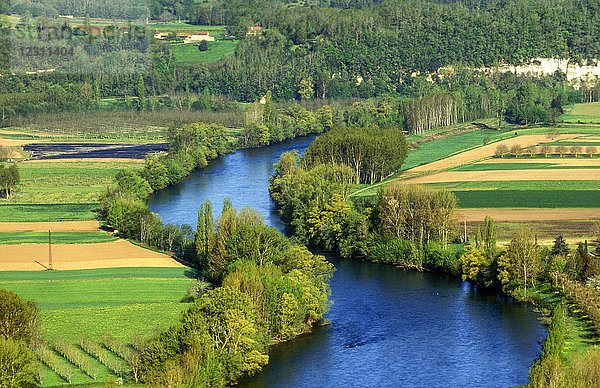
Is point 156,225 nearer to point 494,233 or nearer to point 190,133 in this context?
point 494,233

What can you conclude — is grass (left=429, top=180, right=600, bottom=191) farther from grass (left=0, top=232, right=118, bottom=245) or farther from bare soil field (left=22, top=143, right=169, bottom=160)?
bare soil field (left=22, top=143, right=169, bottom=160)

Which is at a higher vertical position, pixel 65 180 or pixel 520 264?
pixel 65 180

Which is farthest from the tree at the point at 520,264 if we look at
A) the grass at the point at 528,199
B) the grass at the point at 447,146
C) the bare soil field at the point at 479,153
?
the grass at the point at 447,146

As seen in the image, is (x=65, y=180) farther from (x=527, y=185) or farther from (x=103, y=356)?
(x=103, y=356)

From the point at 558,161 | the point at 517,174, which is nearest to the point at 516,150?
the point at 558,161

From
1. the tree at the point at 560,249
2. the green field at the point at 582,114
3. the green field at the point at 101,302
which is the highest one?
the green field at the point at 582,114

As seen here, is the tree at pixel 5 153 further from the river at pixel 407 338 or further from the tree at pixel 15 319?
the tree at pixel 15 319
